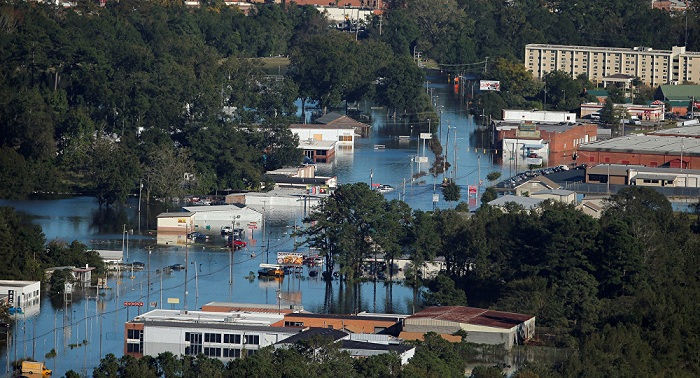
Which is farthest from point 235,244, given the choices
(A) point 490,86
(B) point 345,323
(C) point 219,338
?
(A) point 490,86

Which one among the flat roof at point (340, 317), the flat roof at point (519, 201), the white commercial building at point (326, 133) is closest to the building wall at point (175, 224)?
the flat roof at point (519, 201)

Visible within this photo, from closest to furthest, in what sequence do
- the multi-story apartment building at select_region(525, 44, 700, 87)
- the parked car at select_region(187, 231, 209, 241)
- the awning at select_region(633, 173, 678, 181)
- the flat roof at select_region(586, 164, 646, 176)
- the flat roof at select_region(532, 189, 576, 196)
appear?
the parked car at select_region(187, 231, 209, 241)
the flat roof at select_region(532, 189, 576, 196)
the awning at select_region(633, 173, 678, 181)
the flat roof at select_region(586, 164, 646, 176)
the multi-story apartment building at select_region(525, 44, 700, 87)

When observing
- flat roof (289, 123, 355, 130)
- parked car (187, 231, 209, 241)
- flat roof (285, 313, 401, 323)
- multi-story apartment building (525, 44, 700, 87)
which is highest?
multi-story apartment building (525, 44, 700, 87)

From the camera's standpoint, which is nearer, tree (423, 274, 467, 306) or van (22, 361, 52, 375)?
van (22, 361, 52, 375)

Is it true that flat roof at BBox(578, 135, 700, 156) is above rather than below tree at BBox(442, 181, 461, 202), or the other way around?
above

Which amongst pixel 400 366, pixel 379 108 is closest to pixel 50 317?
pixel 400 366

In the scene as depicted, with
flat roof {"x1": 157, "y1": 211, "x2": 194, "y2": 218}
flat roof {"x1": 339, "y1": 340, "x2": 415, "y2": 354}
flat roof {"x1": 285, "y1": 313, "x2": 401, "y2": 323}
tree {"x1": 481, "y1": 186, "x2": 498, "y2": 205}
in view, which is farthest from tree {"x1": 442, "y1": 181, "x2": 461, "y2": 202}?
flat roof {"x1": 339, "y1": 340, "x2": 415, "y2": 354}

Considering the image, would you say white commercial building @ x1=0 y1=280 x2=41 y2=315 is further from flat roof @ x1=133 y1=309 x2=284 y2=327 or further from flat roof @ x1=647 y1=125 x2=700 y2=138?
flat roof @ x1=647 y1=125 x2=700 y2=138

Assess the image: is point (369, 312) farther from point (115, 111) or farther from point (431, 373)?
point (115, 111)
